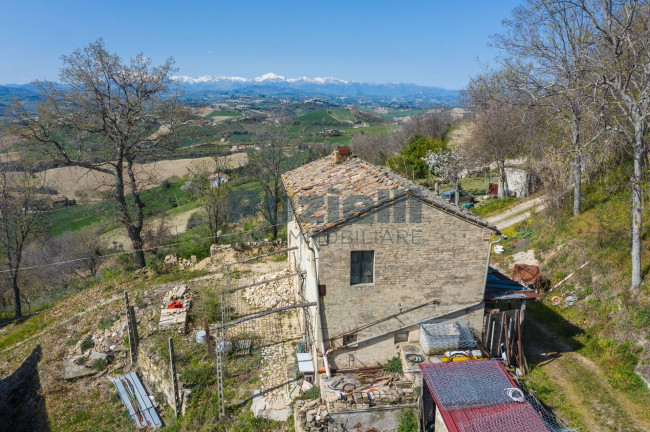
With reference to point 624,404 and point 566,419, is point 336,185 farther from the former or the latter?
point 624,404

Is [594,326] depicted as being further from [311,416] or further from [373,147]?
[373,147]

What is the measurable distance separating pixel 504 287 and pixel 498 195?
24219 millimetres

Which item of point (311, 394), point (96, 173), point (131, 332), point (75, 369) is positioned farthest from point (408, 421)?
point (96, 173)

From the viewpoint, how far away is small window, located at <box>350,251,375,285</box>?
36.4ft

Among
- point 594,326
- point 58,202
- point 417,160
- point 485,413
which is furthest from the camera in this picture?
point 417,160

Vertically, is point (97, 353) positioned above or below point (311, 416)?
below

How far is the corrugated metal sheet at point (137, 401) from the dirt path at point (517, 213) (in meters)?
23.1

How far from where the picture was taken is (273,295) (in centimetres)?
1756

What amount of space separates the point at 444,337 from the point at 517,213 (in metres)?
19.5

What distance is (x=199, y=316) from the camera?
16281mm

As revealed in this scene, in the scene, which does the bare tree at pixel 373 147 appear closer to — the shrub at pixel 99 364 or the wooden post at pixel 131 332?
the wooden post at pixel 131 332

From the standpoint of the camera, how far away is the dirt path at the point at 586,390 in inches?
394

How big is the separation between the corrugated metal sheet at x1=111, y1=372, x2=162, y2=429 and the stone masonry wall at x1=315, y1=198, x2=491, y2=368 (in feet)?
21.4

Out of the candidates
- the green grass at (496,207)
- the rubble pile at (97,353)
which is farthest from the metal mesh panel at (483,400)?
the green grass at (496,207)
